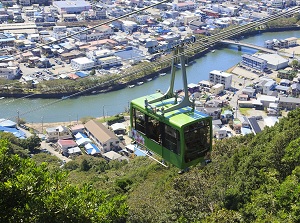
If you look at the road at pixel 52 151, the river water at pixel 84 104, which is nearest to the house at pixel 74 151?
the road at pixel 52 151

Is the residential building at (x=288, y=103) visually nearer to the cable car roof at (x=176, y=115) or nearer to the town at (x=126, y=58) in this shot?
the town at (x=126, y=58)

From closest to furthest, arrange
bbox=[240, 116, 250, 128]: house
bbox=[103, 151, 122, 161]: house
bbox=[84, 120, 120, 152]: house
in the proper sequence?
bbox=[103, 151, 122, 161]: house → bbox=[84, 120, 120, 152]: house → bbox=[240, 116, 250, 128]: house

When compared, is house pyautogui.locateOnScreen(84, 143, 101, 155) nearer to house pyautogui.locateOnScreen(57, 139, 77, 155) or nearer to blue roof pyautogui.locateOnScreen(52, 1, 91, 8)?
house pyautogui.locateOnScreen(57, 139, 77, 155)

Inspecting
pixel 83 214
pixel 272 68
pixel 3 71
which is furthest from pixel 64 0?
pixel 83 214

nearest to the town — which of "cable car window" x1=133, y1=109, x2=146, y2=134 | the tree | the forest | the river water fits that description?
the river water

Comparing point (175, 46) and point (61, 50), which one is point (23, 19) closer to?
point (61, 50)

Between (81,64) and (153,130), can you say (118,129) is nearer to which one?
(81,64)
